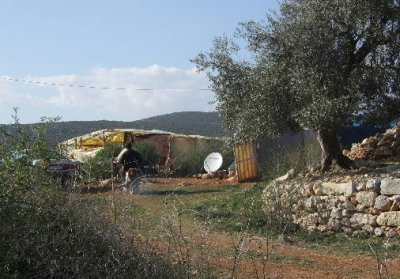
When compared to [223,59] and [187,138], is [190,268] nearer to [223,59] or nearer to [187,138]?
[223,59]

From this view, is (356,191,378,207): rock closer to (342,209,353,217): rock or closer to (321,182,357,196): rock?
(321,182,357,196): rock

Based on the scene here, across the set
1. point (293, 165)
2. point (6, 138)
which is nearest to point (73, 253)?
point (6, 138)

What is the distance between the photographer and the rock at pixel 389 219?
11.4 metres

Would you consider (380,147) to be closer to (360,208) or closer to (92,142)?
(360,208)

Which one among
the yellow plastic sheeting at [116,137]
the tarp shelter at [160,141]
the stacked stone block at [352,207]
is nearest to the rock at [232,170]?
the tarp shelter at [160,141]

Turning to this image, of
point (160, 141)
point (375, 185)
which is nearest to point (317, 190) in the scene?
point (375, 185)

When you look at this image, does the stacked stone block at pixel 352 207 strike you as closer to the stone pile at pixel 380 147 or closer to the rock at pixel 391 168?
the rock at pixel 391 168

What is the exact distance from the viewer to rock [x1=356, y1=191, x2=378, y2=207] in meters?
11.9

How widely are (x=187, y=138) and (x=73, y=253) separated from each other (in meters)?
22.8

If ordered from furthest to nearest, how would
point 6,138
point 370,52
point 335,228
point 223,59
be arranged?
1. point 223,59
2. point 370,52
3. point 335,228
4. point 6,138

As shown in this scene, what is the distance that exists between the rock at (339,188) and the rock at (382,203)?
606 mm

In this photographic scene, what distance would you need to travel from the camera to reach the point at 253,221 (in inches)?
516

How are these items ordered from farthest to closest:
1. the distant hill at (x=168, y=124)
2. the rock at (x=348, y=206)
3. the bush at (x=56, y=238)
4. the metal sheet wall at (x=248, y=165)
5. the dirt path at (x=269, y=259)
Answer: the distant hill at (x=168, y=124) → the metal sheet wall at (x=248, y=165) → the rock at (x=348, y=206) → the dirt path at (x=269, y=259) → the bush at (x=56, y=238)

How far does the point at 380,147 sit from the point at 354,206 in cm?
488
